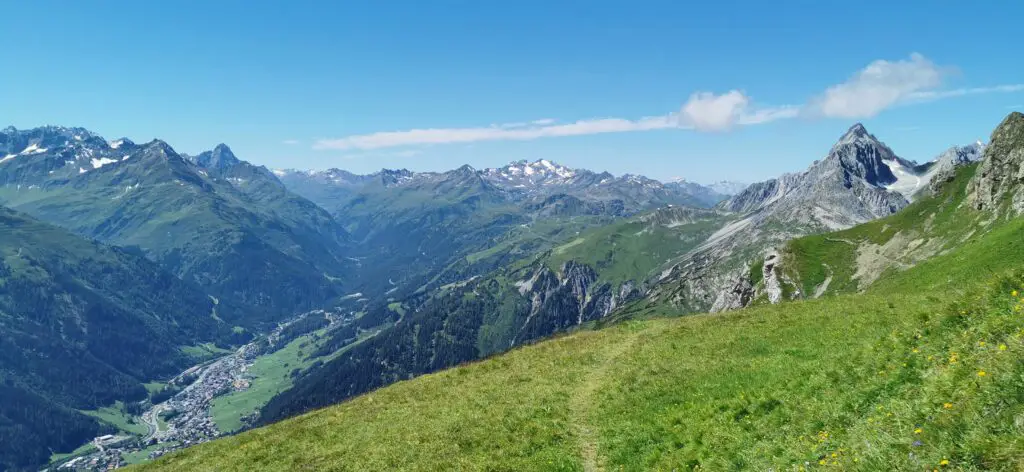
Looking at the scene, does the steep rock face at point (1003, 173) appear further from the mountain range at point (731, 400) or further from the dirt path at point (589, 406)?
the dirt path at point (589, 406)

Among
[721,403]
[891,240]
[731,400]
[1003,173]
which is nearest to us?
[731,400]

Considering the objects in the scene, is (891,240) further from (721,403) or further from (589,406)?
(721,403)

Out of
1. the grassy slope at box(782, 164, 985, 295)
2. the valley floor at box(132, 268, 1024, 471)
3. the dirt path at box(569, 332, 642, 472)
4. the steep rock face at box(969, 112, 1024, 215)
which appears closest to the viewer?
the valley floor at box(132, 268, 1024, 471)

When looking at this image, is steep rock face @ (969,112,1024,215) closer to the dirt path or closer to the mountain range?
the mountain range

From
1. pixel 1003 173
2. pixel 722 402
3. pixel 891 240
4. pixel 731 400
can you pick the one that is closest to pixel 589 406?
pixel 722 402

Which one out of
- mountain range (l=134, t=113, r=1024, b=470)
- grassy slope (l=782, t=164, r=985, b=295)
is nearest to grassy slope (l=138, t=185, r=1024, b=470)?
mountain range (l=134, t=113, r=1024, b=470)

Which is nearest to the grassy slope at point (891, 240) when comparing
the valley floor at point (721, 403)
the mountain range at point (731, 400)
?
the mountain range at point (731, 400)

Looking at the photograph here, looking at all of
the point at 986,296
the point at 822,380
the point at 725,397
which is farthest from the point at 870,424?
the point at 725,397
